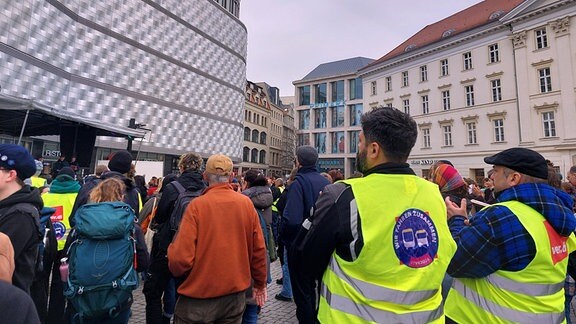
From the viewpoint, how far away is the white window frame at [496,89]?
27281mm

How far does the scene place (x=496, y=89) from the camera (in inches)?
1085

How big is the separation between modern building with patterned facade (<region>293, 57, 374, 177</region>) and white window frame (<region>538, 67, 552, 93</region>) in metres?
25.4

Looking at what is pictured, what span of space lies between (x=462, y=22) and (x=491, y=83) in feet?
28.7

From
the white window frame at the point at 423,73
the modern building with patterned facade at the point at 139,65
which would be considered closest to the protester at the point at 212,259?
the modern building with patterned facade at the point at 139,65

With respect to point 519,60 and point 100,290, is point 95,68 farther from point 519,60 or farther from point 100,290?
point 519,60

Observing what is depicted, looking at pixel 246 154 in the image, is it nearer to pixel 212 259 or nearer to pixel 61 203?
pixel 61 203

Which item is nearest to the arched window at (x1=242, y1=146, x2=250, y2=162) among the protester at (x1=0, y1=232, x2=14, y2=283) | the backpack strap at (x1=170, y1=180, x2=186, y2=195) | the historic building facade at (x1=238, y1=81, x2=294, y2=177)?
the historic building facade at (x1=238, y1=81, x2=294, y2=177)

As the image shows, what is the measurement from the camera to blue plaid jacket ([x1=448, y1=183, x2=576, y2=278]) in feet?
5.81

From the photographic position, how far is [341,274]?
5.16ft

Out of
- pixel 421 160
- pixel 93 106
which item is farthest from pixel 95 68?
pixel 421 160

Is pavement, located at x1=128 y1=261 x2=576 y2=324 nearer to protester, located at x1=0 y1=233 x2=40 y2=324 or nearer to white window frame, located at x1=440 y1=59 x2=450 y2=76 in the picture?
protester, located at x1=0 y1=233 x2=40 y2=324

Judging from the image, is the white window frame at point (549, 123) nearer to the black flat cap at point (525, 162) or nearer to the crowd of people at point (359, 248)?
the crowd of people at point (359, 248)

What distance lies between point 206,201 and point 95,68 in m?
22.9

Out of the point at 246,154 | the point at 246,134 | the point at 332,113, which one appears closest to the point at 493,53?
the point at 332,113
